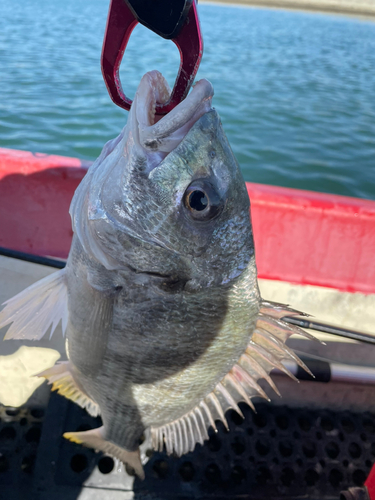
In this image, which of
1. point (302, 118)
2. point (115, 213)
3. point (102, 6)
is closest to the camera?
point (115, 213)

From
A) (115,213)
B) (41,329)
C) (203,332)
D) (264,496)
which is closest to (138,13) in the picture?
(115,213)

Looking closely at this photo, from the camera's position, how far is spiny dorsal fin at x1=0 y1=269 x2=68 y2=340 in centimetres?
154

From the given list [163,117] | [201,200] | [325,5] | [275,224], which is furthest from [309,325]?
[325,5]

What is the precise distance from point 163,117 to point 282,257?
1495 millimetres

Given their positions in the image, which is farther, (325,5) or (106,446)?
(325,5)

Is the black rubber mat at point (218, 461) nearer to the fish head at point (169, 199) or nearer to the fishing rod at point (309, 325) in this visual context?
the fishing rod at point (309, 325)

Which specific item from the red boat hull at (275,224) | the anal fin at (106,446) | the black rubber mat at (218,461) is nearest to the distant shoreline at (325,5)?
the red boat hull at (275,224)

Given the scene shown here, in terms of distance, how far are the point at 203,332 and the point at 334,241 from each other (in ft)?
4.22

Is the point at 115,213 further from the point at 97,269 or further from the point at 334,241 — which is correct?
the point at 334,241

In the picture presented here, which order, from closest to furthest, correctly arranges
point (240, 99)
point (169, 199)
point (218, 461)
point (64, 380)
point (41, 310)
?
point (169, 199) → point (41, 310) → point (64, 380) → point (218, 461) → point (240, 99)

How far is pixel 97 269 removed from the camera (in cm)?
138

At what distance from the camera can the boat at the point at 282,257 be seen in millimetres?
2246

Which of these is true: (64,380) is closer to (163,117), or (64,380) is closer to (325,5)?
(163,117)

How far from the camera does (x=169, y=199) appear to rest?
1.23 metres
